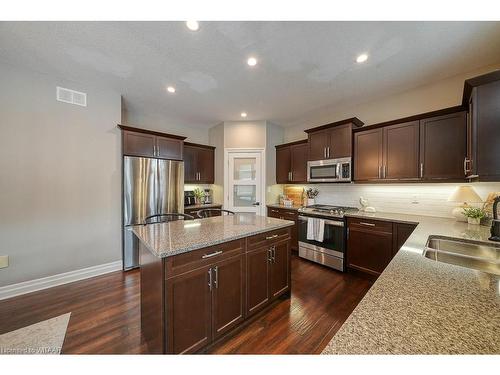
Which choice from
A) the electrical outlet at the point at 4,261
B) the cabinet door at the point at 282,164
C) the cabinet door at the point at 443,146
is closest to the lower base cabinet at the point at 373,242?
the cabinet door at the point at 443,146

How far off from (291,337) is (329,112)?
146 inches

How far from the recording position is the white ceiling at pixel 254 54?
1.72m

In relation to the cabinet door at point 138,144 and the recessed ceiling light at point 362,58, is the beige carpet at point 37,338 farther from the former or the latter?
the recessed ceiling light at point 362,58

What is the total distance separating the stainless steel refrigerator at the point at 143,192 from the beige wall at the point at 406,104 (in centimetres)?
302

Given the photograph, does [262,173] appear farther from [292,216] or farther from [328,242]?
[328,242]

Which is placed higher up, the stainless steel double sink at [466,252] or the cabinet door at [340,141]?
the cabinet door at [340,141]

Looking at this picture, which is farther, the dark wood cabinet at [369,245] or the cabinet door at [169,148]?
the cabinet door at [169,148]

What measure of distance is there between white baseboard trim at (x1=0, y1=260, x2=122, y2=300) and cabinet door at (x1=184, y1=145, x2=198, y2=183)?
1.93 m

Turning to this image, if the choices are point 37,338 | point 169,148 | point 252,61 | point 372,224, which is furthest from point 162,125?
point 372,224

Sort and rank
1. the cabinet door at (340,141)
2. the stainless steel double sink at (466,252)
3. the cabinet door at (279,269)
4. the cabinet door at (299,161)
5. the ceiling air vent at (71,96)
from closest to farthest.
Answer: the stainless steel double sink at (466,252) → the cabinet door at (279,269) → the ceiling air vent at (71,96) → the cabinet door at (340,141) → the cabinet door at (299,161)

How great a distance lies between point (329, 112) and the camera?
3.72m
